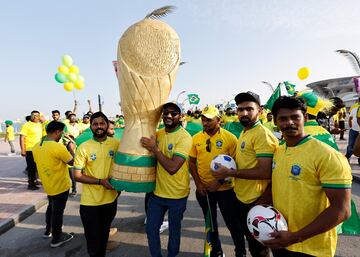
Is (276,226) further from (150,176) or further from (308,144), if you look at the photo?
(150,176)

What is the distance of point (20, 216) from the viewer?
4.19 meters

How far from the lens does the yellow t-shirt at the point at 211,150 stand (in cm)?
266

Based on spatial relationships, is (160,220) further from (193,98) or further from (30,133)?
(193,98)

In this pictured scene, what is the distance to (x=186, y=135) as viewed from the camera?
95.9 inches

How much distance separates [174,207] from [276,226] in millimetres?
1159

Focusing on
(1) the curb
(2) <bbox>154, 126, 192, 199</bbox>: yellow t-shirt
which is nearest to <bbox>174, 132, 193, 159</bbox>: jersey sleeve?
(2) <bbox>154, 126, 192, 199</bbox>: yellow t-shirt

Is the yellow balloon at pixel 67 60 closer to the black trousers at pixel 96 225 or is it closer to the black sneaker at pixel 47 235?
the black sneaker at pixel 47 235

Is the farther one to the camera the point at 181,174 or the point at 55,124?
the point at 55,124

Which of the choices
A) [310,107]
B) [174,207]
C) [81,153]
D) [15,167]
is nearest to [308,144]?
[310,107]

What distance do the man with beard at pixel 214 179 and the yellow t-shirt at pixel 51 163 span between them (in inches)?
70.0

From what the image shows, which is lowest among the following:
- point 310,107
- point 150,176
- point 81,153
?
point 150,176

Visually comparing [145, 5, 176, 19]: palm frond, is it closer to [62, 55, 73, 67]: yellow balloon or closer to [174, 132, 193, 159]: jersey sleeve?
[174, 132, 193, 159]: jersey sleeve

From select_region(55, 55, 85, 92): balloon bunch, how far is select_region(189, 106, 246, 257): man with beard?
6.97 m

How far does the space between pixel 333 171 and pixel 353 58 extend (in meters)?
7.70
